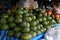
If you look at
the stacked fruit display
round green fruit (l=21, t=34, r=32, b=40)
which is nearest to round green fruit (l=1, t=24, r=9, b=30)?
the stacked fruit display

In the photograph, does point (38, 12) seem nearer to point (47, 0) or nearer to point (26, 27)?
point (26, 27)

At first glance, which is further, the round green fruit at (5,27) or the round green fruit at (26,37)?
the round green fruit at (5,27)

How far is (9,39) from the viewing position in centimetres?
181

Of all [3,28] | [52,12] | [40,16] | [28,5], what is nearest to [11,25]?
[3,28]

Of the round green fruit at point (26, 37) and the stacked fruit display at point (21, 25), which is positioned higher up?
the stacked fruit display at point (21, 25)

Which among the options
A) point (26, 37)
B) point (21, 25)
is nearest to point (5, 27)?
point (21, 25)

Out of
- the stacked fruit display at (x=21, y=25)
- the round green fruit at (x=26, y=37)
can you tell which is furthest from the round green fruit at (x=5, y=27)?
the round green fruit at (x=26, y=37)

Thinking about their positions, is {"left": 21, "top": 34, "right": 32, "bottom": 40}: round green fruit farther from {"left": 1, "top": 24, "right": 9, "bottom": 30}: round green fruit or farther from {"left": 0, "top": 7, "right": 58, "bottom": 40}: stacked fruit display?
{"left": 1, "top": 24, "right": 9, "bottom": 30}: round green fruit

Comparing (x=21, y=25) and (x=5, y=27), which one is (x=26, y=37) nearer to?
(x=21, y=25)

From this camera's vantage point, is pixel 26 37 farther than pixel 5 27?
No

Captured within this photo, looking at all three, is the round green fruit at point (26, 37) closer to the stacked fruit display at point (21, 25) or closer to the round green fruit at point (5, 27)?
the stacked fruit display at point (21, 25)

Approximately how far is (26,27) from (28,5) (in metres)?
0.83

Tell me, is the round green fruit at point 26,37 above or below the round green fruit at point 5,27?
below

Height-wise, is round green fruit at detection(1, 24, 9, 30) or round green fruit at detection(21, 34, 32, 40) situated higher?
round green fruit at detection(1, 24, 9, 30)
